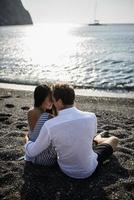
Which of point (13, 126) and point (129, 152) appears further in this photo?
point (13, 126)

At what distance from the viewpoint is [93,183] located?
5.95m

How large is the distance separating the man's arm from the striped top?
0.25 m

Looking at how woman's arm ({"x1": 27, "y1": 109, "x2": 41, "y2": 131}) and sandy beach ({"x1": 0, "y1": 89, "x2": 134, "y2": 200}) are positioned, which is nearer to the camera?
sandy beach ({"x1": 0, "y1": 89, "x2": 134, "y2": 200})

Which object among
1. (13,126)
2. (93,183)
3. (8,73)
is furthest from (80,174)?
(8,73)

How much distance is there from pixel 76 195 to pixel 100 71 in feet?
67.9

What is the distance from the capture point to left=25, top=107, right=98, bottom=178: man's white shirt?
5629 millimetres

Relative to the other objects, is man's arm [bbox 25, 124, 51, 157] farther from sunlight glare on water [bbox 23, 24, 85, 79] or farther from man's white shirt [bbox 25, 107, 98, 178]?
sunlight glare on water [bbox 23, 24, 85, 79]

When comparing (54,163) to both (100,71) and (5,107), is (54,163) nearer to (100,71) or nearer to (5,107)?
(5,107)

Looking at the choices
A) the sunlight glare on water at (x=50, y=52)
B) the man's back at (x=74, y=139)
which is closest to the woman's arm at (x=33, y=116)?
the man's back at (x=74, y=139)

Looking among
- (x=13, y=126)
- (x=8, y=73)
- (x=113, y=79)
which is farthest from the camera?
(x=8, y=73)

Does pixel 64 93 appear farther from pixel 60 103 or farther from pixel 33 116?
pixel 33 116

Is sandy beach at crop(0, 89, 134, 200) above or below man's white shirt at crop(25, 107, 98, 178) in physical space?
below

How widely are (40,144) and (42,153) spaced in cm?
53

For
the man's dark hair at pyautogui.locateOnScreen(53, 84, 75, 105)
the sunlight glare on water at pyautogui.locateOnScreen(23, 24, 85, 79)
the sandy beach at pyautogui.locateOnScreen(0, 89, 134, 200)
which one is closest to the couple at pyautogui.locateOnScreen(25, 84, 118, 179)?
the man's dark hair at pyautogui.locateOnScreen(53, 84, 75, 105)
